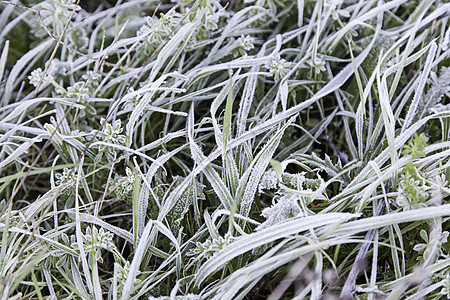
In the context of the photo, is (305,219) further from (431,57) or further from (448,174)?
(431,57)

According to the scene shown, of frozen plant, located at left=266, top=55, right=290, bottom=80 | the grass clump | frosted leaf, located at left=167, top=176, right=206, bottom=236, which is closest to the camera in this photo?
the grass clump

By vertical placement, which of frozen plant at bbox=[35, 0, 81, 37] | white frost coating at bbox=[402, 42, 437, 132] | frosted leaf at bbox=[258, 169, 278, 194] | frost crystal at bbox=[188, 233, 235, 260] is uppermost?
frozen plant at bbox=[35, 0, 81, 37]

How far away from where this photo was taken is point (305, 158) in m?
0.88

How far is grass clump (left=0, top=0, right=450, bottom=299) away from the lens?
0.72 metres

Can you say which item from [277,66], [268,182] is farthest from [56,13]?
[268,182]

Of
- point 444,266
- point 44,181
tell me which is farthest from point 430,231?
point 44,181

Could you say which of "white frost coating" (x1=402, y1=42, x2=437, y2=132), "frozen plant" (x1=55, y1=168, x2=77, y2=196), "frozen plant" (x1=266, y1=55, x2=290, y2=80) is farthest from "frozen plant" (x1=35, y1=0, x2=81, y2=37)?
"white frost coating" (x1=402, y1=42, x2=437, y2=132)

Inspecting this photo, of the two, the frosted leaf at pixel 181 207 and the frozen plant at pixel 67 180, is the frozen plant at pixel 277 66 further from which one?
the frozen plant at pixel 67 180

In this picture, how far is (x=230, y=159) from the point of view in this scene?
0.81m

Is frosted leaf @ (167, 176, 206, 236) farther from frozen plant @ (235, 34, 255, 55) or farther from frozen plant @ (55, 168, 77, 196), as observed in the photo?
frozen plant @ (235, 34, 255, 55)

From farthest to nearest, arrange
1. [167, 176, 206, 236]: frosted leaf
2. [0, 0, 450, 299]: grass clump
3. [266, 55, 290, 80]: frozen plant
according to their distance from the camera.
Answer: [266, 55, 290, 80]: frozen plant → [167, 176, 206, 236]: frosted leaf → [0, 0, 450, 299]: grass clump

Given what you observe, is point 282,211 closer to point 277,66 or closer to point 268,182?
point 268,182

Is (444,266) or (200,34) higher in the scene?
(200,34)

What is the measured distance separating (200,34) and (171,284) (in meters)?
0.61
